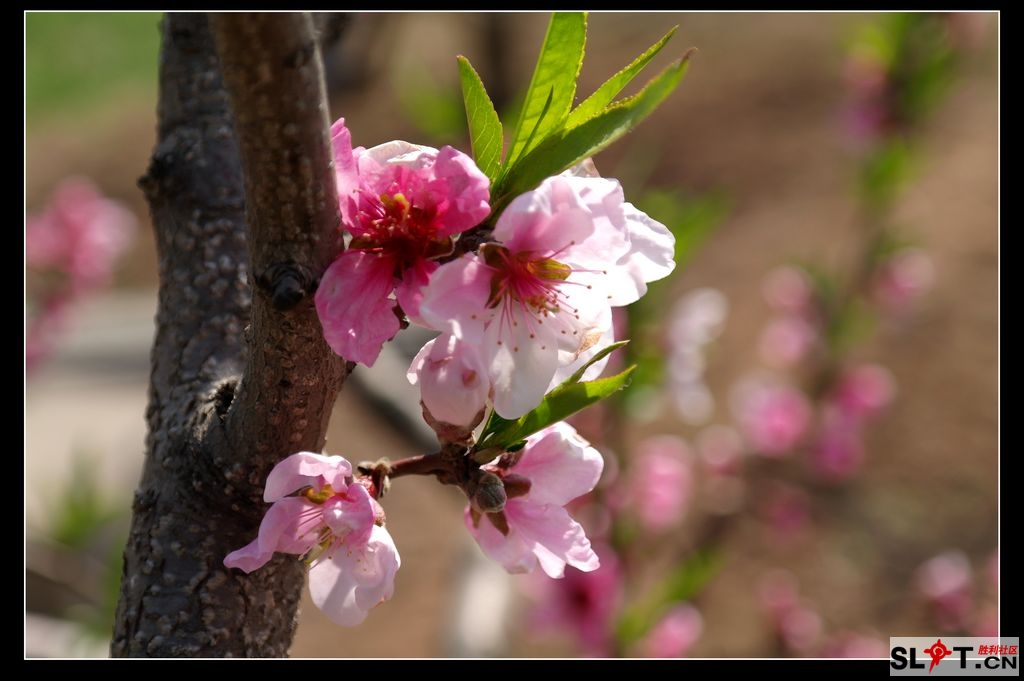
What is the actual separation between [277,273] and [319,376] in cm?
11

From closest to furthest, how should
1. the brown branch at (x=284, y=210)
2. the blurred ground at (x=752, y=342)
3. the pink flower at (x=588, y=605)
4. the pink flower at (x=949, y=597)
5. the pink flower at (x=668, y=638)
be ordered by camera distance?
the brown branch at (x=284, y=210) → the pink flower at (x=588, y=605) → the pink flower at (x=668, y=638) → the pink flower at (x=949, y=597) → the blurred ground at (x=752, y=342)

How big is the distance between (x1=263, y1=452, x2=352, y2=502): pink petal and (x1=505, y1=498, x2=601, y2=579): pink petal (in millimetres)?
135

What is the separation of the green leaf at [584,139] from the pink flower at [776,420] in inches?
87.0

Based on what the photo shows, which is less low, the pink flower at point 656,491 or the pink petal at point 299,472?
the pink petal at point 299,472

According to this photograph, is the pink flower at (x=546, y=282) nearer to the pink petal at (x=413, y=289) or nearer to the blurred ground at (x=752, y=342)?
the pink petal at (x=413, y=289)

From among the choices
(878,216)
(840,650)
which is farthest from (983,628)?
(878,216)

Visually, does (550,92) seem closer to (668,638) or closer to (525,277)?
(525,277)

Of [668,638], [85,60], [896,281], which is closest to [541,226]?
[668,638]

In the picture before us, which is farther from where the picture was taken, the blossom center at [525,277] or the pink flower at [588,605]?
the pink flower at [588,605]

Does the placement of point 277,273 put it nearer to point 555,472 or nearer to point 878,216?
point 555,472

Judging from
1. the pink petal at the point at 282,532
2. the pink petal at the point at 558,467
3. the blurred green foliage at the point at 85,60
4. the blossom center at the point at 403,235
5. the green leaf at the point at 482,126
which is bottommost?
the pink petal at the point at 282,532

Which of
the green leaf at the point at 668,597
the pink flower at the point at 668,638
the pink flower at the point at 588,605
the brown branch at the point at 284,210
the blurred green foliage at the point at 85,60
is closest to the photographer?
the brown branch at the point at 284,210

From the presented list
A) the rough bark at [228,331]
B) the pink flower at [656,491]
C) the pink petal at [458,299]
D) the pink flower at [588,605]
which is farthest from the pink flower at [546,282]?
the pink flower at [656,491]

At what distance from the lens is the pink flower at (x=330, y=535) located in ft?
2.11
